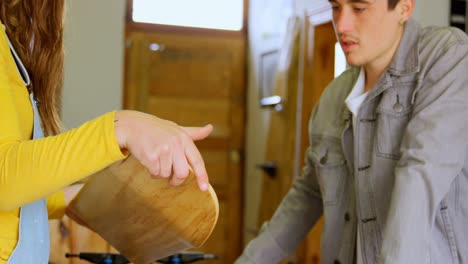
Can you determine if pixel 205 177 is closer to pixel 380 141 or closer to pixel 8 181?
pixel 8 181

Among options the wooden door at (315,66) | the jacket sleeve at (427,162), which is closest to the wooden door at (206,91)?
the wooden door at (315,66)

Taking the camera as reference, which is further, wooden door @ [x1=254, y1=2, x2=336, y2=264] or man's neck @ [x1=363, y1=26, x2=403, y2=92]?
wooden door @ [x1=254, y1=2, x2=336, y2=264]

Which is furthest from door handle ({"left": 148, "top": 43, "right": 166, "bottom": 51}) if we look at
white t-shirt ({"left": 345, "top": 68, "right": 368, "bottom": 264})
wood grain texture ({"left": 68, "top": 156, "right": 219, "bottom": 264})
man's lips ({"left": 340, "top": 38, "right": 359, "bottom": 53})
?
wood grain texture ({"left": 68, "top": 156, "right": 219, "bottom": 264})

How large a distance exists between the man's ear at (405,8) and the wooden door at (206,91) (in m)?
4.66

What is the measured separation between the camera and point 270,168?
595cm

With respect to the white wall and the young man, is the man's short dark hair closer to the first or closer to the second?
the young man

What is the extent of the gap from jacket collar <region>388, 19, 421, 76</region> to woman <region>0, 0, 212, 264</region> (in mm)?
939

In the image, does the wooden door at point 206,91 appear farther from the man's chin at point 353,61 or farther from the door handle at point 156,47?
the man's chin at point 353,61

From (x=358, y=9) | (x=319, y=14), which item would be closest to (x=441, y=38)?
(x=358, y=9)

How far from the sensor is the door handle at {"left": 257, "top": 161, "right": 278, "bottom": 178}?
5902mm

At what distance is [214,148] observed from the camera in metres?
6.70

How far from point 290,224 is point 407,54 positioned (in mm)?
585

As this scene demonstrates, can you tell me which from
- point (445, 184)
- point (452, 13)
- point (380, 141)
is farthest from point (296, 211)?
point (452, 13)

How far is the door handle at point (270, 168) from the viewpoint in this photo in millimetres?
5902
